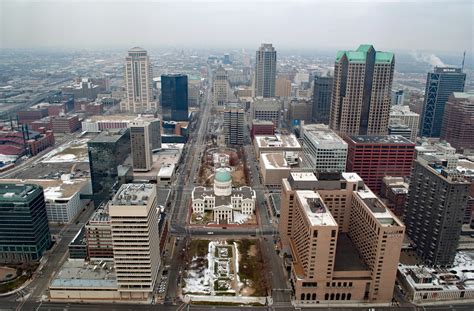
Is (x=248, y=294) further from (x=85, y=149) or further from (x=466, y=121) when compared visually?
(x=466, y=121)

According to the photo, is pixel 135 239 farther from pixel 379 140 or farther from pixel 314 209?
pixel 379 140

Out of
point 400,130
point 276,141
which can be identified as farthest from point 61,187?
point 400,130

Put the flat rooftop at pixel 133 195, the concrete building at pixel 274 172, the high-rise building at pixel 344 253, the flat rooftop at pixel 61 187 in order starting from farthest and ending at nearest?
the concrete building at pixel 274 172 → the flat rooftop at pixel 61 187 → the high-rise building at pixel 344 253 → the flat rooftop at pixel 133 195

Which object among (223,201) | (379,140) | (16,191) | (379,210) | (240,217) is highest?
(379,140)

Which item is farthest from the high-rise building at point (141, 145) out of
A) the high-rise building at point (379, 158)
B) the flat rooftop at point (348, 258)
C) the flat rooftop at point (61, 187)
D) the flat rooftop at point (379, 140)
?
the flat rooftop at point (348, 258)

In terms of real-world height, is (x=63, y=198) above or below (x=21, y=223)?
below

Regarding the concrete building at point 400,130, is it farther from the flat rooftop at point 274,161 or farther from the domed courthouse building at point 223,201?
the domed courthouse building at point 223,201
